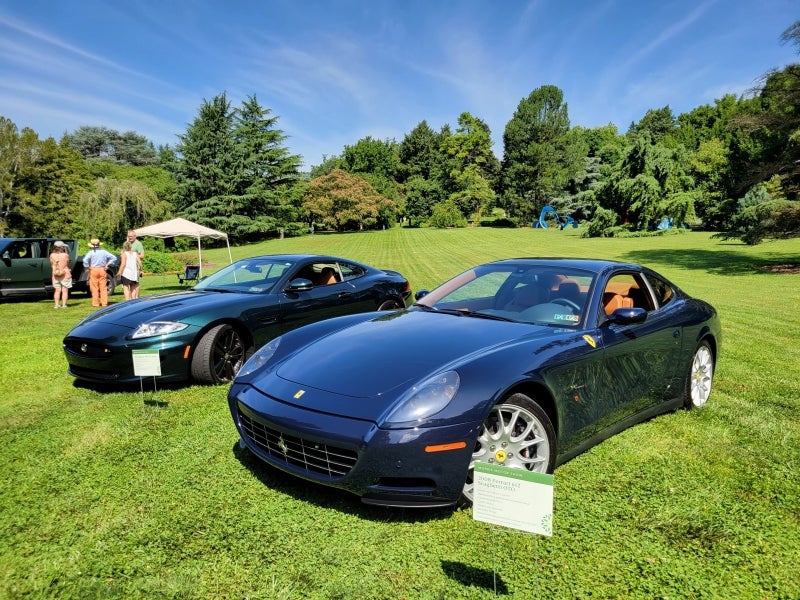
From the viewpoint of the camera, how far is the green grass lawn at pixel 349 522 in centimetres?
226

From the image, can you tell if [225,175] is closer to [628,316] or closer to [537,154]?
[537,154]

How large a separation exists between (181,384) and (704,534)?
4.81 metres

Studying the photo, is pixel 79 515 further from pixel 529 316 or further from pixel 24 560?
pixel 529 316

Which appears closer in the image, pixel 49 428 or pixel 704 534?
pixel 704 534

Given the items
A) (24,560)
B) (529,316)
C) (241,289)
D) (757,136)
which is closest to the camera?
(24,560)

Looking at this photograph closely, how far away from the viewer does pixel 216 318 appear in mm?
5195

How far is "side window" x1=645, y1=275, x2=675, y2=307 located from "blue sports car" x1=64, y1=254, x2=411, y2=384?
12.1ft

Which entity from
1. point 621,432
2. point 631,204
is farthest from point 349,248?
point 621,432

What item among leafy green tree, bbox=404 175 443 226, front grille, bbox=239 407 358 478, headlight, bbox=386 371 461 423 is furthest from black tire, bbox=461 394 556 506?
leafy green tree, bbox=404 175 443 226

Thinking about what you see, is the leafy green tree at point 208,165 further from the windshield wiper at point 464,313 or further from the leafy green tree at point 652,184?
the windshield wiper at point 464,313

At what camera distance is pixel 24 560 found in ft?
7.95

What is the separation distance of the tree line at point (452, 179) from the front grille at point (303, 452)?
21.2m

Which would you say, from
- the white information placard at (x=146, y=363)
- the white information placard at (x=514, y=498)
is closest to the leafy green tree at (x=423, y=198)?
the white information placard at (x=146, y=363)

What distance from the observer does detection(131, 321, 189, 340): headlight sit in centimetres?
484
